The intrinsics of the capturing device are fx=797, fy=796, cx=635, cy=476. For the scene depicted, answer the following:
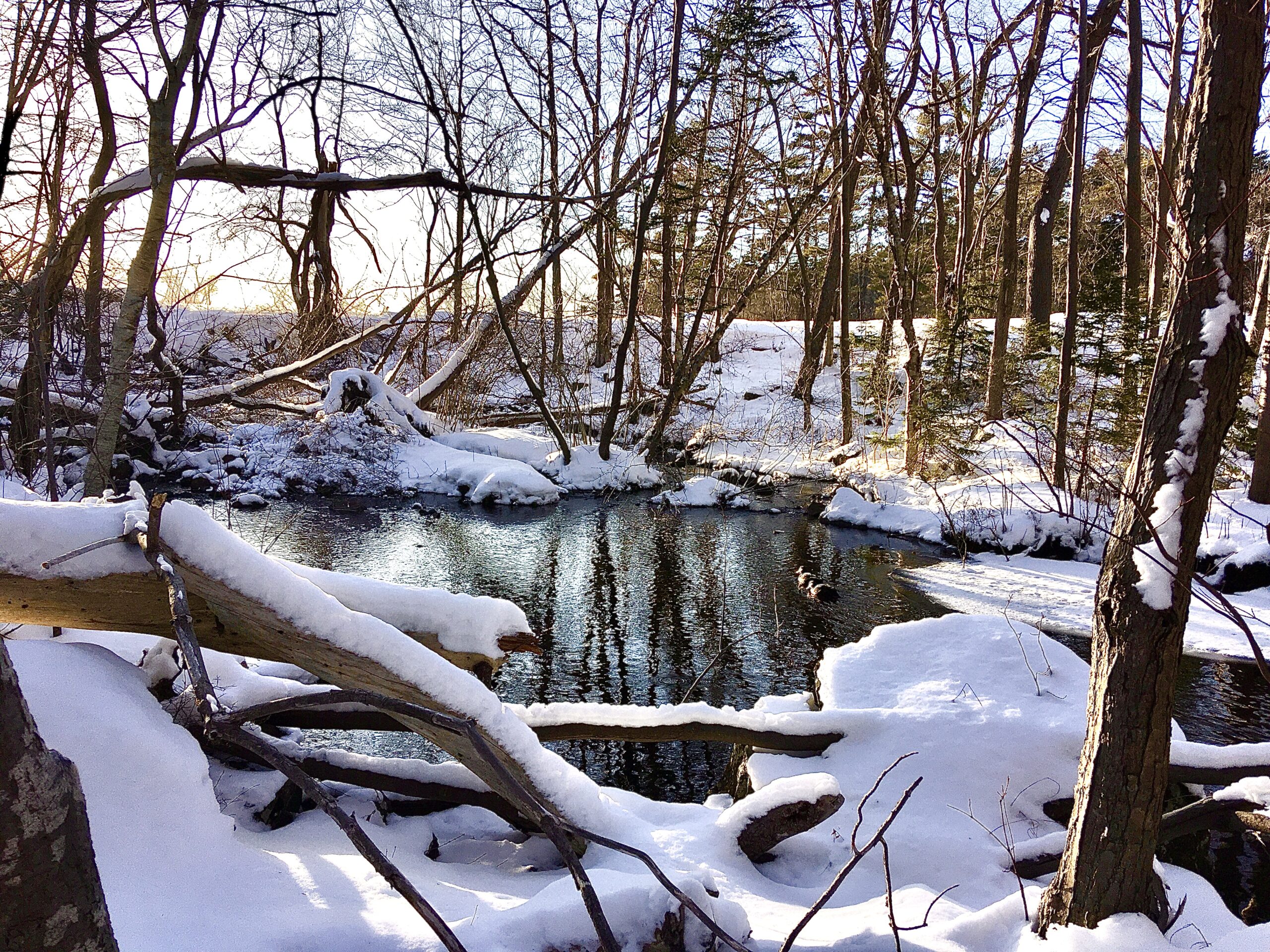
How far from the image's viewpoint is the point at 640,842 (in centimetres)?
289

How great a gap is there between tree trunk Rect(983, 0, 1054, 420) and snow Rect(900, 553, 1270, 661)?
341cm

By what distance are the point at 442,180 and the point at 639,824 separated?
4748mm

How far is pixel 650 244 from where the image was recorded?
16391 millimetres

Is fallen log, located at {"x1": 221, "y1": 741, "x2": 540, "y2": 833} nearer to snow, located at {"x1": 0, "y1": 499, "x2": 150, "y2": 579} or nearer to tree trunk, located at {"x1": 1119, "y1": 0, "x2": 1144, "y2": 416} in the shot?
snow, located at {"x1": 0, "y1": 499, "x2": 150, "y2": 579}

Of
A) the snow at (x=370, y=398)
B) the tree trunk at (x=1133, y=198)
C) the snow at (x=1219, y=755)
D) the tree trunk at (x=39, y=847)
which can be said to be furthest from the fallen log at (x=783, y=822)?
the snow at (x=370, y=398)

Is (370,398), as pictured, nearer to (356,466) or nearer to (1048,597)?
(356,466)

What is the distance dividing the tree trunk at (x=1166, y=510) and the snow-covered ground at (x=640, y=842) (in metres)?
0.22

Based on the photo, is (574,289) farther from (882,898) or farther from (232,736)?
(232,736)

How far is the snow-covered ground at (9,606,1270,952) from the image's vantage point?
2.10 metres

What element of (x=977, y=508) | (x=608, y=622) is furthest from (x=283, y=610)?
(x=977, y=508)

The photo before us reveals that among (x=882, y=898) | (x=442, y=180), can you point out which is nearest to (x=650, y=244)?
(x=442, y=180)

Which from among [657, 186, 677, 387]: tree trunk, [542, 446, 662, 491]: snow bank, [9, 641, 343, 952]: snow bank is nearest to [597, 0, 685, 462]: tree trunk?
[542, 446, 662, 491]: snow bank

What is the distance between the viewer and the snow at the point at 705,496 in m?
13.4

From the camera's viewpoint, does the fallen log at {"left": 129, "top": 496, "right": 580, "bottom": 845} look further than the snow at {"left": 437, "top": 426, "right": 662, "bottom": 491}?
No
